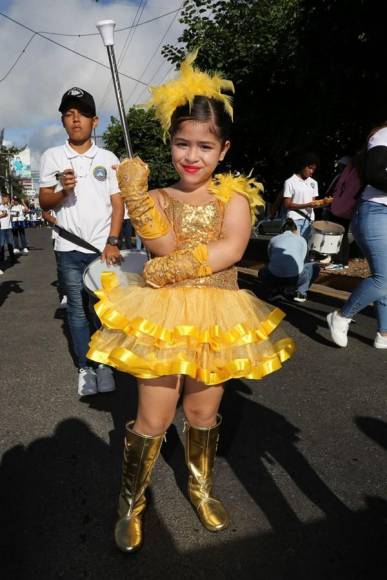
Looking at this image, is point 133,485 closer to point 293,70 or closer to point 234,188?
point 234,188

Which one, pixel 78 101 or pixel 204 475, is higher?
pixel 78 101

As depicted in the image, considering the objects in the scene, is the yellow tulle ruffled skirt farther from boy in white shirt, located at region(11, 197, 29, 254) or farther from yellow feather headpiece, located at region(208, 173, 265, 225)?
boy in white shirt, located at region(11, 197, 29, 254)

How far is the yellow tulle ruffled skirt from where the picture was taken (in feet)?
5.54

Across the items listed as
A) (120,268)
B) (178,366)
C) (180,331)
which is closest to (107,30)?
(120,268)

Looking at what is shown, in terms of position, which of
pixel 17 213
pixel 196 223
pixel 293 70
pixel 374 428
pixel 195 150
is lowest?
pixel 17 213

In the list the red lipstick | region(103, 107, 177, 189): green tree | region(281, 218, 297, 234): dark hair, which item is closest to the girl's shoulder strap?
the red lipstick

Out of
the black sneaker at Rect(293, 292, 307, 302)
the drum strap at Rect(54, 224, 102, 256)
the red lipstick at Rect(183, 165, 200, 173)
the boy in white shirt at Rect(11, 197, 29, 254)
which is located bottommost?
the boy in white shirt at Rect(11, 197, 29, 254)

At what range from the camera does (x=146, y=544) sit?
1.95 metres

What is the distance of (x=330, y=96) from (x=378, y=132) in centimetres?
597

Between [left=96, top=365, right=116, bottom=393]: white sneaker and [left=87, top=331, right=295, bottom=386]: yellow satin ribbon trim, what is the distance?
1.70 m

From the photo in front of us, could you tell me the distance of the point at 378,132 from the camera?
140 inches

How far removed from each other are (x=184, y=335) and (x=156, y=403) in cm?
38

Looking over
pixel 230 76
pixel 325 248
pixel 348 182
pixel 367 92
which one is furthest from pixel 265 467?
pixel 230 76

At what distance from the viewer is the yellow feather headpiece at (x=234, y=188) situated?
190cm
